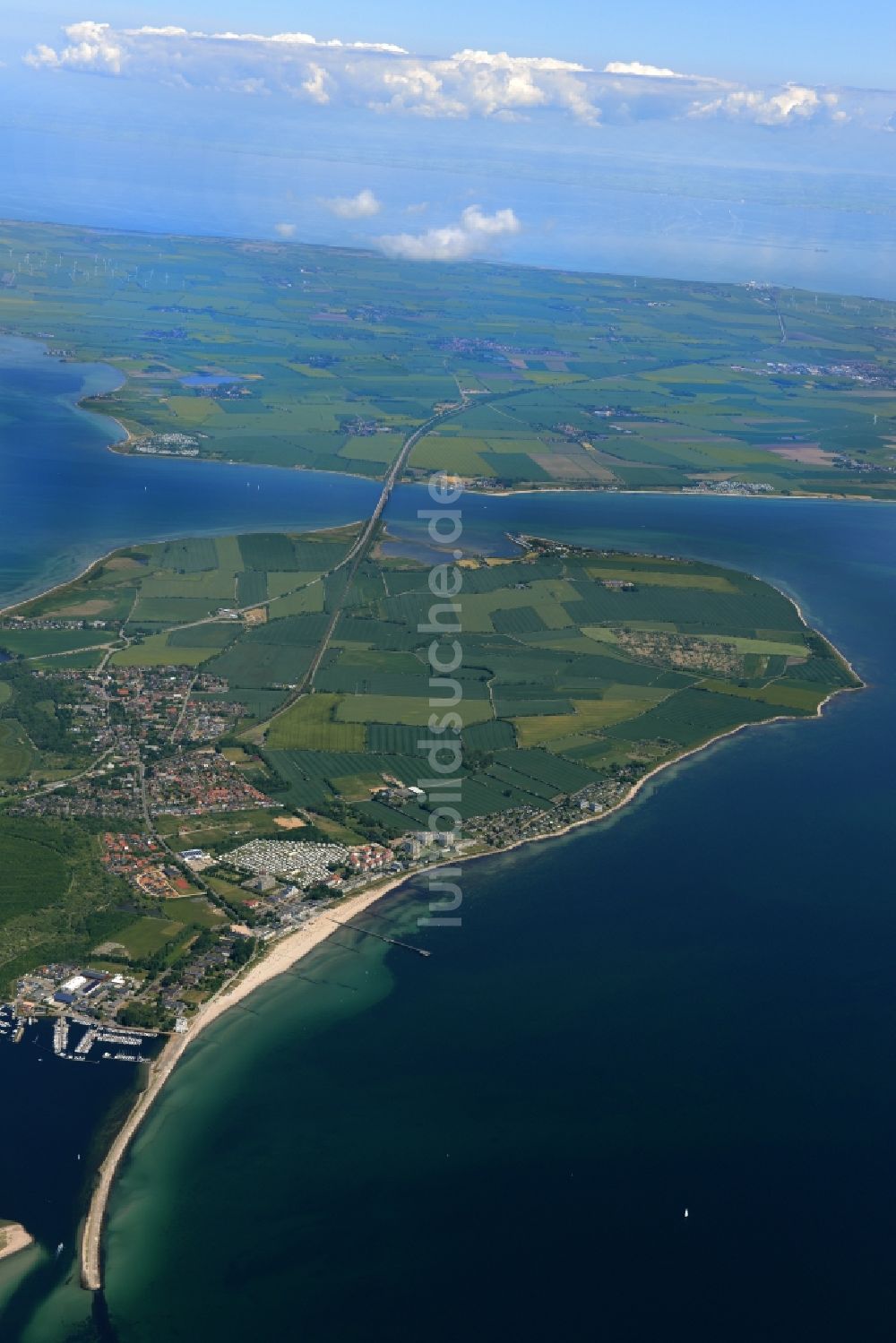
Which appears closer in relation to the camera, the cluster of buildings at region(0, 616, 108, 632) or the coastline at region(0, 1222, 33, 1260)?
the coastline at region(0, 1222, 33, 1260)

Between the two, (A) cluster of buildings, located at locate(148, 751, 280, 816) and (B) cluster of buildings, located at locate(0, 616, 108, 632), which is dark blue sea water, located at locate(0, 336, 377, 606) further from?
(A) cluster of buildings, located at locate(148, 751, 280, 816)

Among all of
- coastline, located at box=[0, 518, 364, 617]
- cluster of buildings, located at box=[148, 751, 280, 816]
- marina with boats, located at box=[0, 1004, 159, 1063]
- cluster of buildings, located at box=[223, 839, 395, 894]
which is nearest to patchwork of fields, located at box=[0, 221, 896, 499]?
coastline, located at box=[0, 518, 364, 617]

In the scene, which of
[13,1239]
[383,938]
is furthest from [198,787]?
[13,1239]

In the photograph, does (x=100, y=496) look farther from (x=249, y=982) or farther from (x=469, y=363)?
(x=469, y=363)

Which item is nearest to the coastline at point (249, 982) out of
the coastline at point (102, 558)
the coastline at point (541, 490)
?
the coastline at point (102, 558)

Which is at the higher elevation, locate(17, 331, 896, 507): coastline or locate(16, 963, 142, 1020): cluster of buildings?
locate(17, 331, 896, 507): coastline

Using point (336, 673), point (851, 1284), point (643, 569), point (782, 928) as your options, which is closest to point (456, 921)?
point (782, 928)

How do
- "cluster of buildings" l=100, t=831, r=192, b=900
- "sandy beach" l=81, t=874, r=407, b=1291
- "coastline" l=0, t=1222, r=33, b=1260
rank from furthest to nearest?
"cluster of buildings" l=100, t=831, r=192, b=900
"sandy beach" l=81, t=874, r=407, b=1291
"coastline" l=0, t=1222, r=33, b=1260
